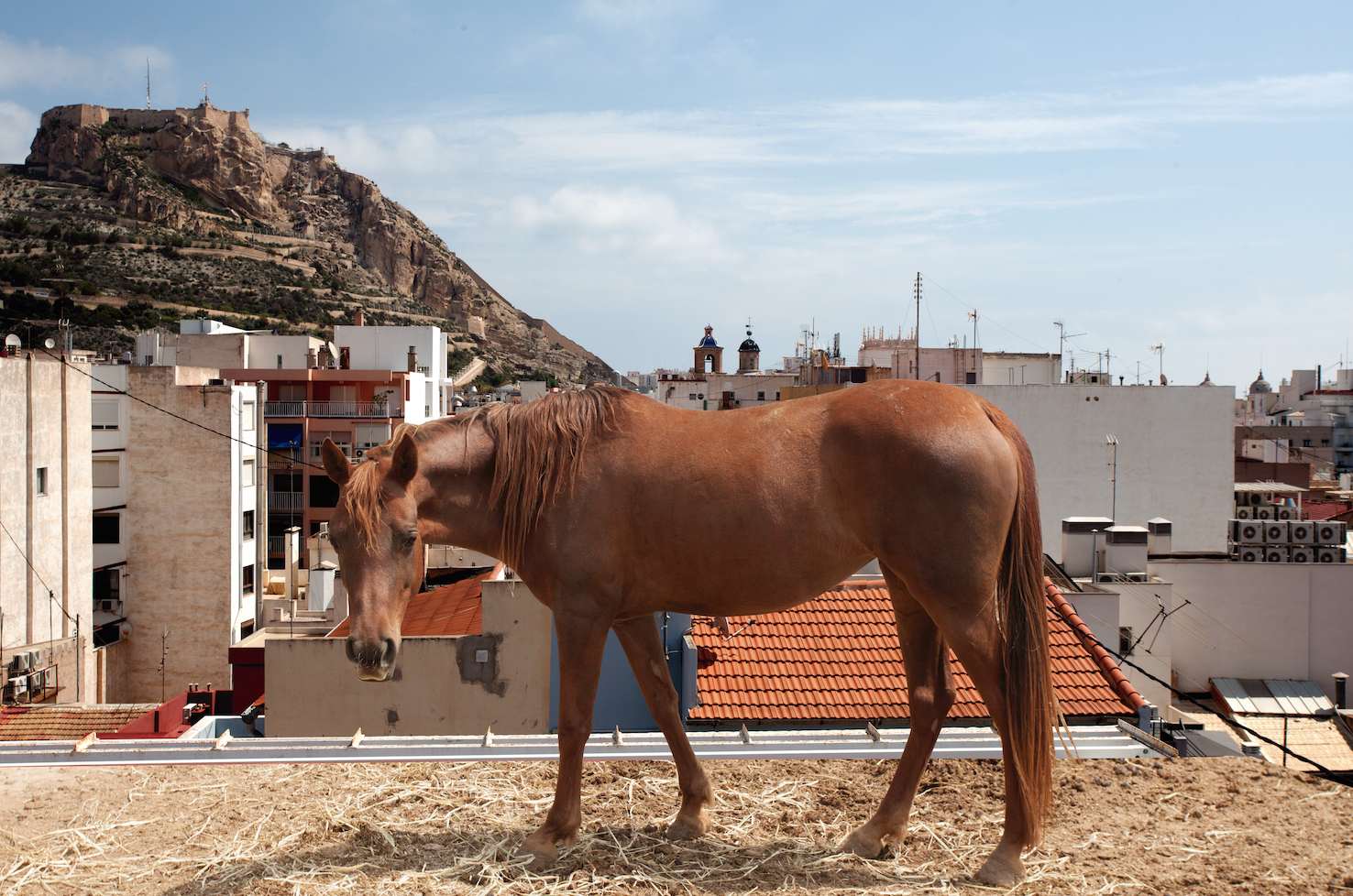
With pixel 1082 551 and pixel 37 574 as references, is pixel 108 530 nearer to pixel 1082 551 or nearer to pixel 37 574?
pixel 37 574

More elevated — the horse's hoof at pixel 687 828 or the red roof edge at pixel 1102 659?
the horse's hoof at pixel 687 828

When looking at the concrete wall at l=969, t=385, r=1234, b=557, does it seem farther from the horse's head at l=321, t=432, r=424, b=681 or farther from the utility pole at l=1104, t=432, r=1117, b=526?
the horse's head at l=321, t=432, r=424, b=681

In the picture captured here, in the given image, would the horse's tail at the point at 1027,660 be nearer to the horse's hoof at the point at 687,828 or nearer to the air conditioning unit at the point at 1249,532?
the horse's hoof at the point at 687,828

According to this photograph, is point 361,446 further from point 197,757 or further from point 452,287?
point 452,287

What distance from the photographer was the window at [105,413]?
35.4 metres

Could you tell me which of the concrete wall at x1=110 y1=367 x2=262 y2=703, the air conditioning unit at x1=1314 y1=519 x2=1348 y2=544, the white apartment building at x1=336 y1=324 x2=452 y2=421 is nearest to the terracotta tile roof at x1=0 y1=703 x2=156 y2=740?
the concrete wall at x1=110 y1=367 x2=262 y2=703

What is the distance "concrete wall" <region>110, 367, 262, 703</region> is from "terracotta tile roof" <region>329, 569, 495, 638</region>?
18830 mm

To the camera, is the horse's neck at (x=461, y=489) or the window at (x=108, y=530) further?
the window at (x=108, y=530)

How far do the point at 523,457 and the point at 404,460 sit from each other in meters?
0.54

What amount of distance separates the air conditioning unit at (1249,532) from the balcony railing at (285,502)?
37.6m

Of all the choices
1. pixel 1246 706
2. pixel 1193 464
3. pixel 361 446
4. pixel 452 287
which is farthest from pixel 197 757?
pixel 452 287

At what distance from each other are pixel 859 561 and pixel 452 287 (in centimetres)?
16945

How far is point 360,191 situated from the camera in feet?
555

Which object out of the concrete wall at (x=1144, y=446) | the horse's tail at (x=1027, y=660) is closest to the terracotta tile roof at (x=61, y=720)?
the horse's tail at (x=1027, y=660)
